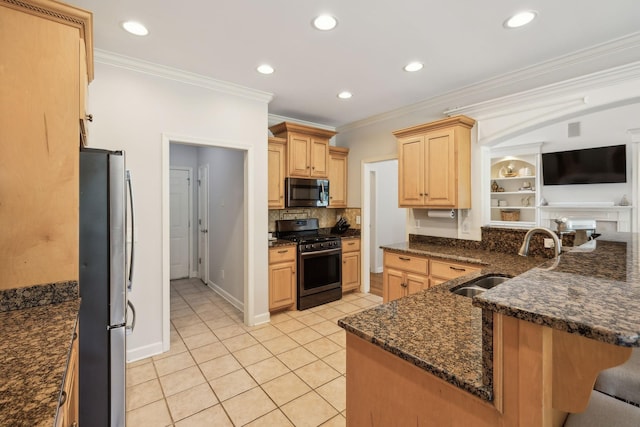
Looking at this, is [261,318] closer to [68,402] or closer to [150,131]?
[150,131]

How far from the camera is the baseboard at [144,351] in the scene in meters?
2.66

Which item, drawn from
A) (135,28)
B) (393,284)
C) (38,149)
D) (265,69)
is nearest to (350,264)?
(393,284)

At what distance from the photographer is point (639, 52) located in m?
2.29

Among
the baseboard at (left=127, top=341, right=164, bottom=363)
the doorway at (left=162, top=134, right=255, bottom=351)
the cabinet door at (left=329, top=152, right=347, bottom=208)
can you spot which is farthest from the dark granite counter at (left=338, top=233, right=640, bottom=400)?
the cabinet door at (left=329, top=152, right=347, bottom=208)

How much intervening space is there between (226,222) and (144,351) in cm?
195

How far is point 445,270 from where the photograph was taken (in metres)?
2.94

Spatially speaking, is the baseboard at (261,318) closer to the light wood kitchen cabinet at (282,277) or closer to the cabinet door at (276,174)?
the light wood kitchen cabinet at (282,277)

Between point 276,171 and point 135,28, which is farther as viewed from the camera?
point 276,171

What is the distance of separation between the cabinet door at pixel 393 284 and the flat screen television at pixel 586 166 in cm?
421

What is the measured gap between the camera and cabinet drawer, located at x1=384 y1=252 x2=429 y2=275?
3123 millimetres

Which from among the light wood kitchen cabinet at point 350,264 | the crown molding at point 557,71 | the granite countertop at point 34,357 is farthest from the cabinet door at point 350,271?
the granite countertop at point 34,357

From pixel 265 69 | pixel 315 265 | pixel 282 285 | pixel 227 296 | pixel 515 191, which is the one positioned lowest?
pixel 227 296

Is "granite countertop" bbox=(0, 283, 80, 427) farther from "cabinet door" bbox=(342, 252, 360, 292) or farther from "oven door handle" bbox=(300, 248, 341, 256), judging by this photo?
"cabinet door" bbox=(342, 252, 360, 292)

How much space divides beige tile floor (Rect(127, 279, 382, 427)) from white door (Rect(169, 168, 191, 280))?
1951 millimetres
